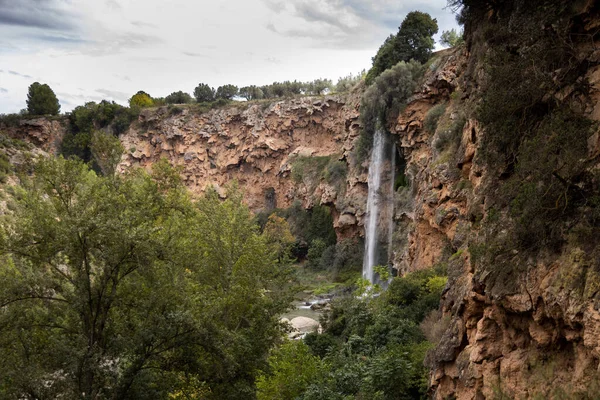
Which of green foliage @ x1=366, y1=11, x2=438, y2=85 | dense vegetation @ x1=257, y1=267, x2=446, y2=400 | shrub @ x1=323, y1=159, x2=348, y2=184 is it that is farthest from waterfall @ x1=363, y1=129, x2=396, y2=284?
dense vegetation @ x1=257, y1=267, x2=446, y2=400

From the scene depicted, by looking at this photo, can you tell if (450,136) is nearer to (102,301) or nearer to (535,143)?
(535,143)

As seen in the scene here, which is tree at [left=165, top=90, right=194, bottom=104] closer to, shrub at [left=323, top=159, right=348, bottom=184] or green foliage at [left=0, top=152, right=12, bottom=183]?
shrub at [left=323, top=159, right=348, bottom=184]

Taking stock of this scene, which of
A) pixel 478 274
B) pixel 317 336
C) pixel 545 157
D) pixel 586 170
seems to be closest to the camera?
pixel 586 170

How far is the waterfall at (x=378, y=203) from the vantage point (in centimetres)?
3809

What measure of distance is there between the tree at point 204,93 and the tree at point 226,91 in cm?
89

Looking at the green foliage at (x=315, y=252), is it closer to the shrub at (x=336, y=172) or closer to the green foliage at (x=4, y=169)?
the shrub at (x=336, y=172)

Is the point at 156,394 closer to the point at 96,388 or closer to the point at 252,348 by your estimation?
the point at 96,388

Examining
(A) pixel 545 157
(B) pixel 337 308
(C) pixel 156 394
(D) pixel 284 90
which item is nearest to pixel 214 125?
(D) pixel 284 90

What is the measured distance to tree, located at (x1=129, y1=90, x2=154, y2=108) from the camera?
72.9 metres

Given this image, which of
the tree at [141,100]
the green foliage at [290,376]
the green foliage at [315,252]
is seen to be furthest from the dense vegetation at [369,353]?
the tree at [141,100]

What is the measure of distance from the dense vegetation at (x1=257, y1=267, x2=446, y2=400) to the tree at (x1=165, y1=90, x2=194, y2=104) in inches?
2172

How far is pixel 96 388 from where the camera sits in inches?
450

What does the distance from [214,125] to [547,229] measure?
5994cm

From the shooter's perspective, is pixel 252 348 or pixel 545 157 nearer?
pixel 545 157
